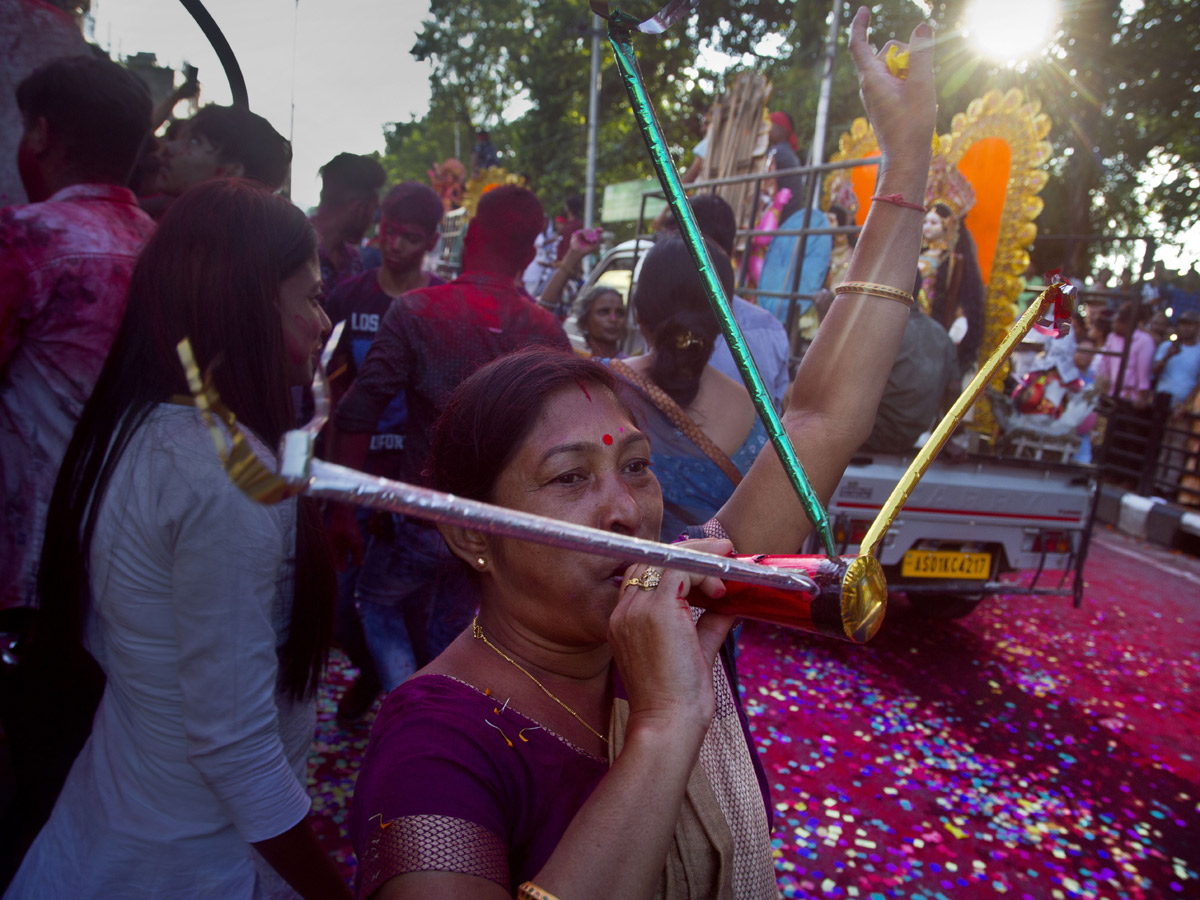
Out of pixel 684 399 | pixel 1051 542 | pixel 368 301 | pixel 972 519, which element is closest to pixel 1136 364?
pixel 1051 542

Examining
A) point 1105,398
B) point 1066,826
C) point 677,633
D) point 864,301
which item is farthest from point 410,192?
point 1105,398

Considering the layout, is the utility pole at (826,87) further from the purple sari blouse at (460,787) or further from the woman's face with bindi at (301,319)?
the purple sari blouse at (460,787)

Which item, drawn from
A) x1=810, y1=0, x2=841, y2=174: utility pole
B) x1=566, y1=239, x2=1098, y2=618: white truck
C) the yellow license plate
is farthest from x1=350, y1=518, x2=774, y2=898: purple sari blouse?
x1=810, y1=0, x2=841, y2=174: utility pole

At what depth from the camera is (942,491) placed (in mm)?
4254

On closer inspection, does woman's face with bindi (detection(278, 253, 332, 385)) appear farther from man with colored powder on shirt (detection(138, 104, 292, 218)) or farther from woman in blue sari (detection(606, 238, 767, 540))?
man with colored powder on shirt (detection(138, 104, 292, 218))

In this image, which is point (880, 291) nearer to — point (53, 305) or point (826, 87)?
point (53, 305)

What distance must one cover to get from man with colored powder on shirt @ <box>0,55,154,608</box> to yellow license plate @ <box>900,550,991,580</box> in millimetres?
3926

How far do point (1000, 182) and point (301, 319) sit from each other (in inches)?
250

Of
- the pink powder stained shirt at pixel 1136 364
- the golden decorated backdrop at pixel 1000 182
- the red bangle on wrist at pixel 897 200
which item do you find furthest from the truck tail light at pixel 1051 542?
the pink powder stained shirt at pixel 1136 364

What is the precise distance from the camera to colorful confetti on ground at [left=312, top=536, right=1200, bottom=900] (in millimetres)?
2832

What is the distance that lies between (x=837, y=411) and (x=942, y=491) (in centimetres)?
326

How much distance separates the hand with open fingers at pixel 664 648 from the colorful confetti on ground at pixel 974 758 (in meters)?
2.16

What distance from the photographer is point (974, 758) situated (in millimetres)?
3584

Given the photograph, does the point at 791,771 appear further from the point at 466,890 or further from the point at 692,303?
the point at 466,890
